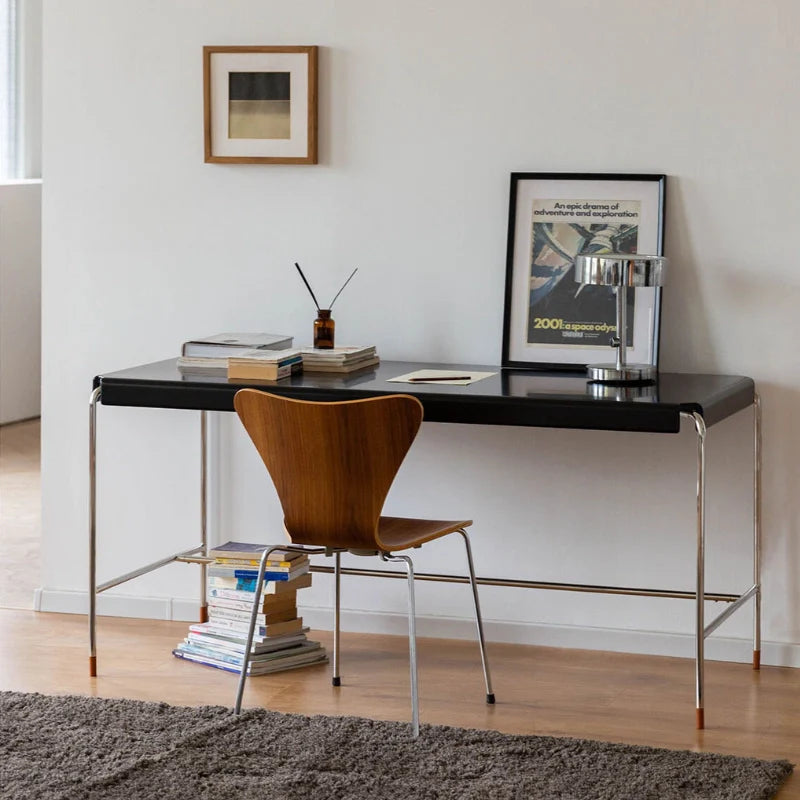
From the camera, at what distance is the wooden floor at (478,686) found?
3.32 m

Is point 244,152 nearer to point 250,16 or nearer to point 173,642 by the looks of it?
point 250,16

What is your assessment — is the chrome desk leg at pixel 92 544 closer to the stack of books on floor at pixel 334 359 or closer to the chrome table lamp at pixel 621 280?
the stack of books on floor at pixel 334 359

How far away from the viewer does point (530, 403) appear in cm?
332

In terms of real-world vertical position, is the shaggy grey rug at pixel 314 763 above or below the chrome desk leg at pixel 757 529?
below

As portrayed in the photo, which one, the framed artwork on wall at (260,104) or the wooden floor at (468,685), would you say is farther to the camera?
the framed artwork on wall at (260,104)

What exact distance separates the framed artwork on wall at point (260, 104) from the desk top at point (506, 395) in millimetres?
728

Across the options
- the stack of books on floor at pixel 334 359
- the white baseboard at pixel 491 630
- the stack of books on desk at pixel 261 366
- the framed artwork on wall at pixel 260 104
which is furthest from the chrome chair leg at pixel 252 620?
the framed artwork on wall at pixel 260 104

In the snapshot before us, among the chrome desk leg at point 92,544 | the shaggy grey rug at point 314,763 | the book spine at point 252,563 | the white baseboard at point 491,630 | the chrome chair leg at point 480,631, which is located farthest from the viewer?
the white baseboard at point 491,630

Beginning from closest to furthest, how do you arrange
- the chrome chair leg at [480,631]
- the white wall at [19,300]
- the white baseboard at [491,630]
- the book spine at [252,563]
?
the chrome chair leg at [480,631], the book spine at [252,563], the white baseboard at [491,630], the white wall at [19,300]

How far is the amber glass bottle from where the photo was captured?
3.87 meters

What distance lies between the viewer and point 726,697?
11.7 ft

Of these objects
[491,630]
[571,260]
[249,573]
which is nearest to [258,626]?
[249,573]

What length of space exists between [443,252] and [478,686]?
3.99 feet

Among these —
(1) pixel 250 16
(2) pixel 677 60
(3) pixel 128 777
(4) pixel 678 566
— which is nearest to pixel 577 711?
(4) pixel 678 566
